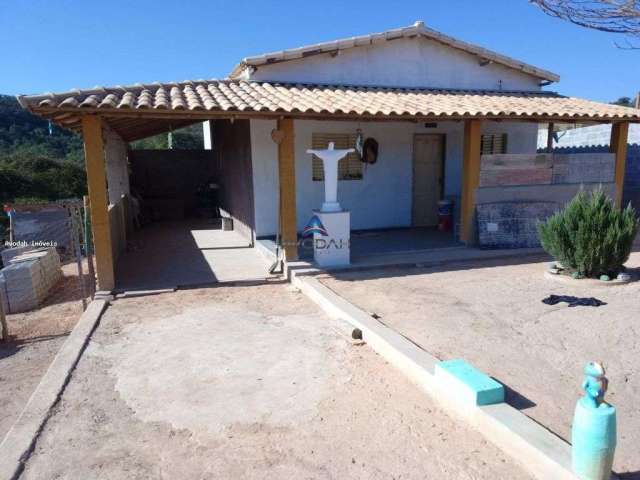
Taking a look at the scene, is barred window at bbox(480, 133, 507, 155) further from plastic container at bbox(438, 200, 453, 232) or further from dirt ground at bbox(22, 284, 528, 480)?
dirt ground at bbox(22, 284, 528, 480)

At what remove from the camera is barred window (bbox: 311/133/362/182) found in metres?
10.2

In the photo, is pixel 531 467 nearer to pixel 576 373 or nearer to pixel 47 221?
pixel 576 373

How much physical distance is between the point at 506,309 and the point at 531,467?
313 centimetres

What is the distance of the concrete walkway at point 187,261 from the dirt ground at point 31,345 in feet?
2.92

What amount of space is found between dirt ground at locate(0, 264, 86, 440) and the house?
2.97 ft

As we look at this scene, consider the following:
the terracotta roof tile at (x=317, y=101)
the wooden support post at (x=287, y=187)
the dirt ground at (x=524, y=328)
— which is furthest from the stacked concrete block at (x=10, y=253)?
the dirt ground at (x=524, y=328)

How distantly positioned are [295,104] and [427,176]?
496cm

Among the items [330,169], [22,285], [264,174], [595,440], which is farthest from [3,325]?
[595,440]

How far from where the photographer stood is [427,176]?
11.4 meters

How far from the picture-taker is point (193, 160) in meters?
17.2

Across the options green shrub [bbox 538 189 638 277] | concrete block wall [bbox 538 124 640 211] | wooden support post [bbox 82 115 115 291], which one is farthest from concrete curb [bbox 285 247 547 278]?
concrete block wall [bbox 538 124 640 211]

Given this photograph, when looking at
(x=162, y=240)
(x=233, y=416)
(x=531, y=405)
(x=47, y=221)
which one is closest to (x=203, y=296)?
(x=233, y=416)

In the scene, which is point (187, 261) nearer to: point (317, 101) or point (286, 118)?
point (286, 118)

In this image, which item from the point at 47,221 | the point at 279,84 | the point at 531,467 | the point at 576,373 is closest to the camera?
the point at 531,467
